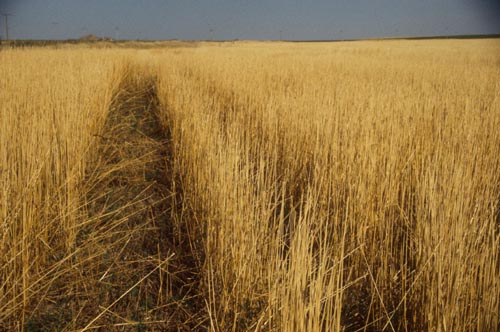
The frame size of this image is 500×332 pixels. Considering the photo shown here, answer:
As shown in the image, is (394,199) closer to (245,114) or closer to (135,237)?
(135,237)

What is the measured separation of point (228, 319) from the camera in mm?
1322

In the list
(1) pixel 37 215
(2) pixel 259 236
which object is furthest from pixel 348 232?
(1) pixel 37 215

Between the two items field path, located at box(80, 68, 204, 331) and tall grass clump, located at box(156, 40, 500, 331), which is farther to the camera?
field path, located at box(80, 68, 204, 331)

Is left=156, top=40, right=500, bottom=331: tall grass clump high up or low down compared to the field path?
up

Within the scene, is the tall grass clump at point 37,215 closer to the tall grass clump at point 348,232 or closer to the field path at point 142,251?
the field path at point 142,251

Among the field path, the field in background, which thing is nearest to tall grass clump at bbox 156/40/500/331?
the field in background

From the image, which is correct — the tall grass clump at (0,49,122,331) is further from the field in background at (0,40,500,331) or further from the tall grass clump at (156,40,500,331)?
the tall grass clump at (156,40,500,331)

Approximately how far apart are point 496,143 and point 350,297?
2.16 meters

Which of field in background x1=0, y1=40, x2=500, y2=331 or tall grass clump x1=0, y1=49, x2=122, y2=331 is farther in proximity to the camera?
tall grass clump x1=0, y1=49, x2=122, y2=331

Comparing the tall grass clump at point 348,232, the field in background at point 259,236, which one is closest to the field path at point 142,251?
the field in background at point 259,236

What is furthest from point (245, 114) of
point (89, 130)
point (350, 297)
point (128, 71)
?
point (128, 71)

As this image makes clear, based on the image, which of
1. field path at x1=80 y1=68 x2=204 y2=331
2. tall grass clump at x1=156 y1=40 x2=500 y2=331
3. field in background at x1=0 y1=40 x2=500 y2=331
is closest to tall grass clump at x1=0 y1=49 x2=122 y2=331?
field in background at x1=0 y1=40 x2=500 y2=331

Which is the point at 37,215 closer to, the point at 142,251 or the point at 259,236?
the point at 142,251

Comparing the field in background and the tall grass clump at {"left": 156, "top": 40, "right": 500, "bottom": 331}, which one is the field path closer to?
the field in background
